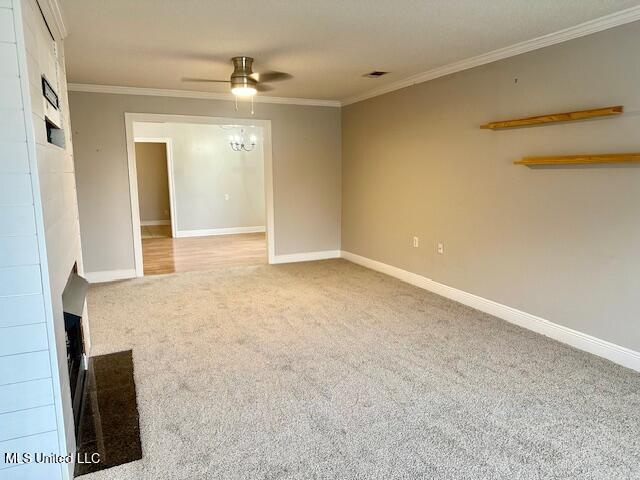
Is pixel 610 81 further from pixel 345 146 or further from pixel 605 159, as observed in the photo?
pixel 345 146

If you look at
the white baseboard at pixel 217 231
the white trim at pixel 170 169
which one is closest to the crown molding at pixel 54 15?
the white trim at pixel 170 169

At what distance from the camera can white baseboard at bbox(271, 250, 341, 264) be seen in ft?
20.4

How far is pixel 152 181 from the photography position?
34.3 ft

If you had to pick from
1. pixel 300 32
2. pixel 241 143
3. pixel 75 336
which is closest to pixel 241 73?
pixel 300 32

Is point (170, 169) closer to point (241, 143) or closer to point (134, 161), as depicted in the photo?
point (241, 143)

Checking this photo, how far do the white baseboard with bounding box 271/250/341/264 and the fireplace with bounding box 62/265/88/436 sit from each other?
346 cm

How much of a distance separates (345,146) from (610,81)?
3.74m

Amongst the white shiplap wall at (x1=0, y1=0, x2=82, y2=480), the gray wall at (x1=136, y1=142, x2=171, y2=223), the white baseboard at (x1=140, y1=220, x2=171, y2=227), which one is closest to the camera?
the white shiplap wall at (x1=0, y1=0, x2=82, y2=480)

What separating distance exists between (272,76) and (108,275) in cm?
319

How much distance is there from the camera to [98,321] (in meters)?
3.86

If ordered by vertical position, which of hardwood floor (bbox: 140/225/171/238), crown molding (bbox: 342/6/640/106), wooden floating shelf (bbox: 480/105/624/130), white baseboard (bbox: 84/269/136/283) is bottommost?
white baseboard (bbox: 84/269/136/283)

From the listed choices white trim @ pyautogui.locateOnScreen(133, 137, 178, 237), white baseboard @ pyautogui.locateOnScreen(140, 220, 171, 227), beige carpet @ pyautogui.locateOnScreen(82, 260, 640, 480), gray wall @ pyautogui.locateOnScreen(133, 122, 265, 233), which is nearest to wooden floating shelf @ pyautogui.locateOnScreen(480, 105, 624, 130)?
beige carpet @ pyautogui.locateOnScreen(82, 260, 640, 480)

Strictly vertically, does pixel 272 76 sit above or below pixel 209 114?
above

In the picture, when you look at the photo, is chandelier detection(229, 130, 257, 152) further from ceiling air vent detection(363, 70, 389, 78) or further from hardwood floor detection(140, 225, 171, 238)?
ceiling air vent detection(363, 70, 389, 78)
